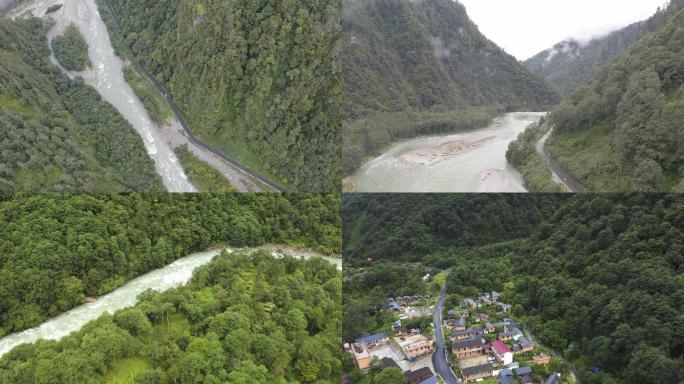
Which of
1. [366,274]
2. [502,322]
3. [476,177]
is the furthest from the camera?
[366,274]

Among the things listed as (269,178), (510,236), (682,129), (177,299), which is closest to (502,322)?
(510,236)

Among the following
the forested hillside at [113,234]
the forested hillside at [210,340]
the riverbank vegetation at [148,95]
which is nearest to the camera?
the forested hillside at [210,340]

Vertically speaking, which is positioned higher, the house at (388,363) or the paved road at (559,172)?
the paved road at (559,172)

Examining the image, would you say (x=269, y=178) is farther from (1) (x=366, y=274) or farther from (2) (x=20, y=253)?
(2) (x=20, y=253)

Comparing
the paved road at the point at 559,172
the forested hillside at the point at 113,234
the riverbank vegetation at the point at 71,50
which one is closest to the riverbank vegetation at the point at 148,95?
the riverbank vegetation at the point at 71,50

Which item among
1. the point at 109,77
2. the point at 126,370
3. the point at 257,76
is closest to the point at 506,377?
the point at 126,370

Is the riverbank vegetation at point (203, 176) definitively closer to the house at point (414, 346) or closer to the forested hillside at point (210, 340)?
the forested hillside at point (210, 340)

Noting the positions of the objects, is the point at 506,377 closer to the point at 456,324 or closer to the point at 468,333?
the point at 468,333
